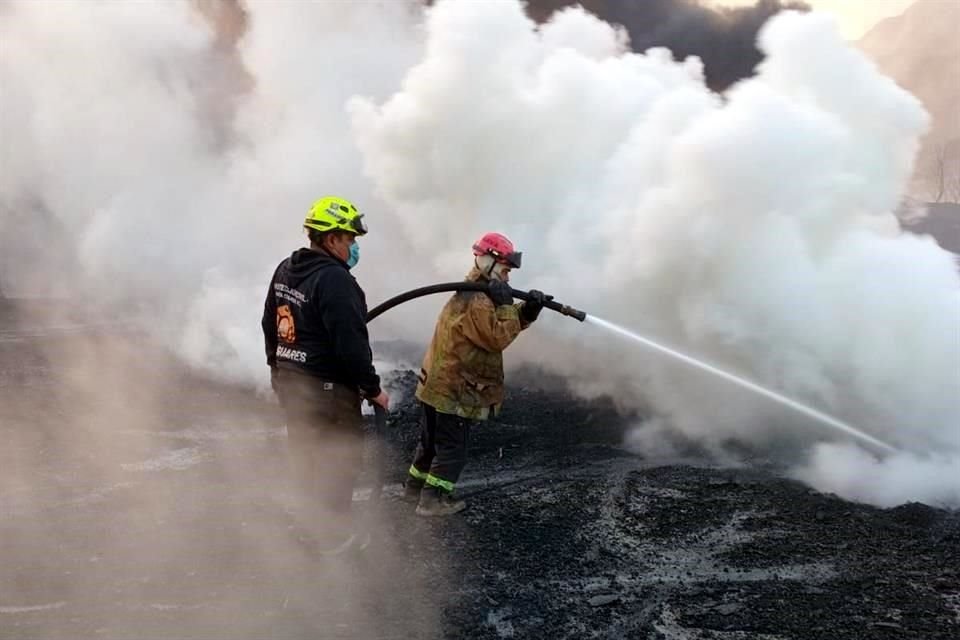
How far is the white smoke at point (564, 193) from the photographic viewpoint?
5359 millimetres

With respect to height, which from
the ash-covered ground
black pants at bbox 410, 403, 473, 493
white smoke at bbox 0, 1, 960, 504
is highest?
white smoke at bbox 0, 1, 960, 504

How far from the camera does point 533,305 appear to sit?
178 inches

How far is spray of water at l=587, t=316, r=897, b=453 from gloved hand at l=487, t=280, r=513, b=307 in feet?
4.24

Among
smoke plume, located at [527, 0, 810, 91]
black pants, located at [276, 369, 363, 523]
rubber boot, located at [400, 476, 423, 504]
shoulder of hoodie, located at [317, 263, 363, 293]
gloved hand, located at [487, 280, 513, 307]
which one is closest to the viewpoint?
shoulder of hoodie, located at [317, 263, 363, 293]

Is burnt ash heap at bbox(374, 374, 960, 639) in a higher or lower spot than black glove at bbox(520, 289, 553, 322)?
lower

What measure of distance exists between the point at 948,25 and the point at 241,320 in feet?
40.7

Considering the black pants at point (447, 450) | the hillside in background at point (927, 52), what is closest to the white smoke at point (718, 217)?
the black pants at point (447, 450)

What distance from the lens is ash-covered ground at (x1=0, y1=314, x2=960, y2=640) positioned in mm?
3461

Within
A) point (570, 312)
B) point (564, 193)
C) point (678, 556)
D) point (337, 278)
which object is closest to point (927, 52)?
point (564, 193)

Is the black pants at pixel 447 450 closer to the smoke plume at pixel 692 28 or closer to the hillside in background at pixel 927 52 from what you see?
the smoke plume at pixel 692 28

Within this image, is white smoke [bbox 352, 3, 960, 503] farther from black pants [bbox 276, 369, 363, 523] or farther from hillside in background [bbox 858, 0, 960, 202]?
hillside in background [bbox 858, 0, 960, 202]

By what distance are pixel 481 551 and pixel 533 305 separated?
1.45 m

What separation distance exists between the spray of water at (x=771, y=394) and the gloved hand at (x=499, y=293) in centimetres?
129

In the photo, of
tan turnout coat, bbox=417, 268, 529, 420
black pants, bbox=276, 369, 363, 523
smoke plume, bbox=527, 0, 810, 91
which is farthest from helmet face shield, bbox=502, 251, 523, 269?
smoke plume, bbox=527, 0, 810, 91
